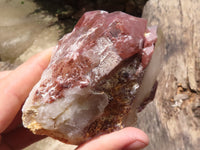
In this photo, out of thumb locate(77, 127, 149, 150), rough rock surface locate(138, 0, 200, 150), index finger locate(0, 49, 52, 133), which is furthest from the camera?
rough rock surface locate(138, 0, 200, 150)

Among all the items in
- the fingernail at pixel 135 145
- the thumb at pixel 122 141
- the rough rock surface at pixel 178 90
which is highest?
the thumb at pixel 122 141

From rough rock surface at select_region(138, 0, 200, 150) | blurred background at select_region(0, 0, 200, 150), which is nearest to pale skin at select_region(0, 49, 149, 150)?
blurred background at select_region(0, 0, 200, 150)

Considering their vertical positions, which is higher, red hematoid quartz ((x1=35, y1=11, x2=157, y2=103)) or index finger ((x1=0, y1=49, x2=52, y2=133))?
red hematoid quartz ((x1=35, y1=11, x2=157, y2=103))

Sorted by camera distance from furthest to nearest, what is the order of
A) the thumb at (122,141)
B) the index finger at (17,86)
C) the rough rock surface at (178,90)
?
the rough rock surface at (178,90) → the index finger at (17,86) → the thumb at (122,141)

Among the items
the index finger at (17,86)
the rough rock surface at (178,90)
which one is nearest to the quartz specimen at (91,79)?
the index finger at (17,86)

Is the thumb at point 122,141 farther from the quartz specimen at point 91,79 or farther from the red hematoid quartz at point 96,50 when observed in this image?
the red hematoid quartz at point 96,50

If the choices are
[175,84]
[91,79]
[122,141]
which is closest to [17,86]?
[91,79]

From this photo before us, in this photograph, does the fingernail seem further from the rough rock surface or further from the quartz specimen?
the rough rock surface
